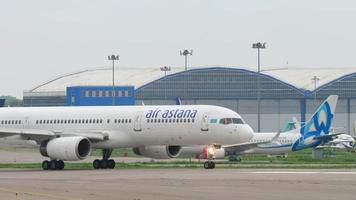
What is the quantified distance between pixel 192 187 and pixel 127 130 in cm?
2170

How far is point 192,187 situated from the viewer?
32.7m

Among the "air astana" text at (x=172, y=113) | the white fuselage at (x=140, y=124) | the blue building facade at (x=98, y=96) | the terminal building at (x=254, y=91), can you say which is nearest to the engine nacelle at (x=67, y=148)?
the white fuselage at (x=140, y=124)

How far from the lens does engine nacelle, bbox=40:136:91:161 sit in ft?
171

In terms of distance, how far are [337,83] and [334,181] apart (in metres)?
131

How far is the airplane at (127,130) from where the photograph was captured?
52.1m

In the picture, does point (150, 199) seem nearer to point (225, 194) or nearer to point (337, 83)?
point (225, 194)

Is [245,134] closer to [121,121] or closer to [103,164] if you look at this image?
[121,121]

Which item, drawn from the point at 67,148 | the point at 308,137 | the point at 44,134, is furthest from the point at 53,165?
the point at 308,137

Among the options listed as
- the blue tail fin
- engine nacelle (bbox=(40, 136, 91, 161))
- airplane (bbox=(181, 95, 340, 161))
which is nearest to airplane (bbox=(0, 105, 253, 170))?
engine nacelle (bbox=(40, 136, 91, 161))

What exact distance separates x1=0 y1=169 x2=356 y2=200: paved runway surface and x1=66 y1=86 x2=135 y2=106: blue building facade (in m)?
106

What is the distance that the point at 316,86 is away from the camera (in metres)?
164

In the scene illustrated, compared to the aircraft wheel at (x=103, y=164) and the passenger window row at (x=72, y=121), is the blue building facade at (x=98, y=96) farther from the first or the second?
the aircraft wheel at (x=103, y=164)

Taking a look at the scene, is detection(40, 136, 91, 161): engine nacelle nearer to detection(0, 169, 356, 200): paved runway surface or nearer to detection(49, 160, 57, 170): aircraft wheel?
detection(49, 160, 57, 170): aircraft wheel

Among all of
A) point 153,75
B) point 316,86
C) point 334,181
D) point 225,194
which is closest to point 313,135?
point 334,181
